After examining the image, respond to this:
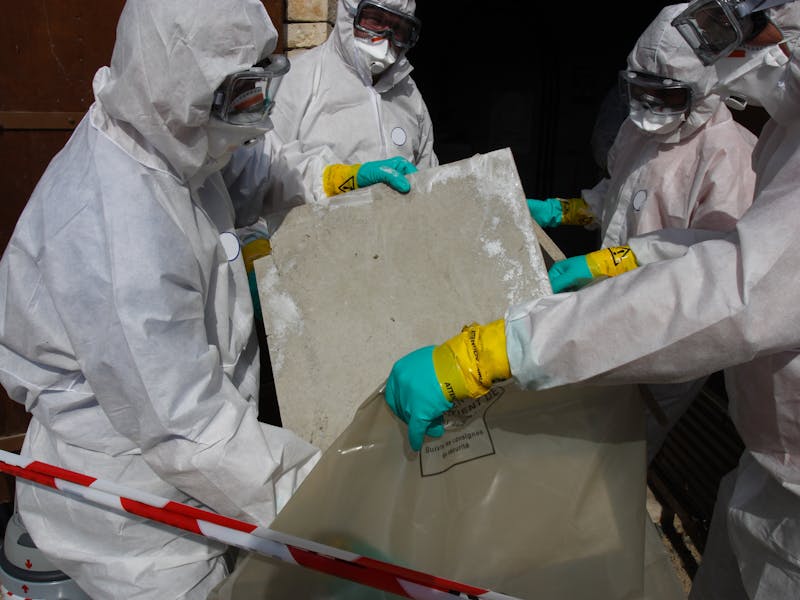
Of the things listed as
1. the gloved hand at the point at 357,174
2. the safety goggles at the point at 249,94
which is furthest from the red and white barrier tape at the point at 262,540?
the gloved hand at the point at 357,174

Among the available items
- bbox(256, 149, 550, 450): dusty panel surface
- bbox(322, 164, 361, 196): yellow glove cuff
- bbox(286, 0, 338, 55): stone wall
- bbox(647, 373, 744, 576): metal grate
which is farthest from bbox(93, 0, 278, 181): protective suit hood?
bbox(647, 373, 744, 576): metal grate

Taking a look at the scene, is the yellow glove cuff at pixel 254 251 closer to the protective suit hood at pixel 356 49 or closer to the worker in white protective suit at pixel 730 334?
the worker in white protective suit at pixel 730 334

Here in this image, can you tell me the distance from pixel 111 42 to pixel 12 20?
352 millimetres

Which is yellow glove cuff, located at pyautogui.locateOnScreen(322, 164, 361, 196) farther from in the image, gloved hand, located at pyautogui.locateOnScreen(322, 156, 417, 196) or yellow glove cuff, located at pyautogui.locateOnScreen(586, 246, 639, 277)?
yellow glove cuff, located at pyautogui.locateOnScreen(586, 246, 639, 277)

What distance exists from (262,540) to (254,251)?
0.88 m

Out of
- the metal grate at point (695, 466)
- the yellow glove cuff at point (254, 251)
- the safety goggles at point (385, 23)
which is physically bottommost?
the metal grate at point (695, 466)

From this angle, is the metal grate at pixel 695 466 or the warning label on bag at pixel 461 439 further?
the metal grate at pixel 695 466

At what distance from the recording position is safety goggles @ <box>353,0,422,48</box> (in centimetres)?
253

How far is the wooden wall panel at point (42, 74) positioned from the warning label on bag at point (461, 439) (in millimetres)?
2102

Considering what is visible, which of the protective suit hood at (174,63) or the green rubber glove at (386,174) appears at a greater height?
the protective suit hood at (174,63)

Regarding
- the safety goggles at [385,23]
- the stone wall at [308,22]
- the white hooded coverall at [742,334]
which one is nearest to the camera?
the white hooded coverall at [742,334]

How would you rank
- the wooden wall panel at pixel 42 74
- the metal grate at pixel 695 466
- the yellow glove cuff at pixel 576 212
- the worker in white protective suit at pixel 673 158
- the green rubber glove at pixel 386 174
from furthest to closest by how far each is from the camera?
the yellow glove cuff at pixel 576 212, the metal grate at pixel 695 466, the wooden wall panel at pixel 42 74, the worker in white protective suit at pixel 673 158, the green rubber glove at pixel 386 174

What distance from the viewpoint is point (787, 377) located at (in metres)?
1.25

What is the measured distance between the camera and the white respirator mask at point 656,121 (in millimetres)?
2307
